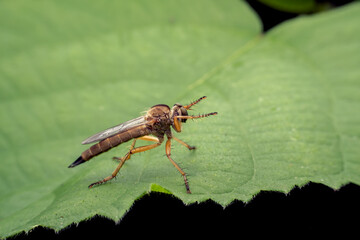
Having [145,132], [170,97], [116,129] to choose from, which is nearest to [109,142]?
[116,129]

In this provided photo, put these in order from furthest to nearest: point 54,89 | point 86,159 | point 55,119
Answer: point 54,89
point 55,119
point 86,159

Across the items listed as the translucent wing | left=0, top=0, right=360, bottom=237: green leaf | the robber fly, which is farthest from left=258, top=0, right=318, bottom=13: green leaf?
the translucent wing

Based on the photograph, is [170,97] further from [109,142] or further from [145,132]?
[109,142]

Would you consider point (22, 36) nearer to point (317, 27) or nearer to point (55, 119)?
point (55, 119)

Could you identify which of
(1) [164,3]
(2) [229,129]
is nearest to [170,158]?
(2) [229,129]

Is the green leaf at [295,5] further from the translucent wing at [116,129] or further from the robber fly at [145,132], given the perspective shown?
the translucent wing at [116,129]

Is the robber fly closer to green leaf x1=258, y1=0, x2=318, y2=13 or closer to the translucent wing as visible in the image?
the translucent wing

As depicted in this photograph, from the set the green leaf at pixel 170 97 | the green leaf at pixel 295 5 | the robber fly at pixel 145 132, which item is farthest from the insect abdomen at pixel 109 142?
the green leaf at pixel 295 5
